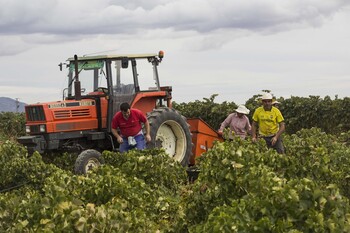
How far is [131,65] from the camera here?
11586mm

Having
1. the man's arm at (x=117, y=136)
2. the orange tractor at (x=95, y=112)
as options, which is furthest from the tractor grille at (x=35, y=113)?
the man's arm at (x=117, y=136)

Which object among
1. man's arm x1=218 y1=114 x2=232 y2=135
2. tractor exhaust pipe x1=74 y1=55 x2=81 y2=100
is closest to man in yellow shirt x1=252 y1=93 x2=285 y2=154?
man's arm x1=218 y1=114 x2=232 y2=135

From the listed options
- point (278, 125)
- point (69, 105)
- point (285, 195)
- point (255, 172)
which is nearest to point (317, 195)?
point (285, 195)

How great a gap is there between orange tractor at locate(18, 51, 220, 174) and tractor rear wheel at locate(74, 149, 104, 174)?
0.02 metres

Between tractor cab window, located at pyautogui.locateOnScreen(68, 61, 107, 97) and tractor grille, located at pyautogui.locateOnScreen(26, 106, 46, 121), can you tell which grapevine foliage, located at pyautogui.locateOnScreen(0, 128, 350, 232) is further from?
tractor cab window, located at pyautogui.locateOnScreen(68, 61, 107, 97)

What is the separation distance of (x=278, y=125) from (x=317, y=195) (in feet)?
19.0

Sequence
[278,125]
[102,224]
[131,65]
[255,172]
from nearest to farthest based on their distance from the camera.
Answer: [102,224], [255,172], [278,125], [131,65]

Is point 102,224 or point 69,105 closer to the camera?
point 102,224

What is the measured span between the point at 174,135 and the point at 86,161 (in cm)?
203

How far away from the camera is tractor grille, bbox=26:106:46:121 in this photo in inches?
438

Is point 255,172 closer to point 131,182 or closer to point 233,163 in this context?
point 233,163

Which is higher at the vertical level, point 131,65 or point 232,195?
point 131,65

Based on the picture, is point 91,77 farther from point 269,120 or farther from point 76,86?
point 269,120

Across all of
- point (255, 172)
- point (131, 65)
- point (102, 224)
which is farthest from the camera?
point (131, 65)
